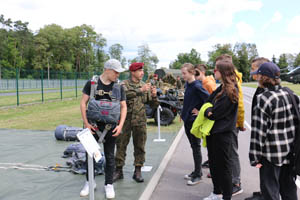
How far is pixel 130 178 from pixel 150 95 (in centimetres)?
144

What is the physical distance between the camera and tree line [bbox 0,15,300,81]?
77494 mm

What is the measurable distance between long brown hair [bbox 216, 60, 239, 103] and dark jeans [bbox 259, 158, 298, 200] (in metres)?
0.81

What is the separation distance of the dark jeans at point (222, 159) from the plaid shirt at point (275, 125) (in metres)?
0.62

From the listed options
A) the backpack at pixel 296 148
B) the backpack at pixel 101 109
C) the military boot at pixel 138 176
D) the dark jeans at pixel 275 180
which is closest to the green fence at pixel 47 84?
the military boot at pixel 138 176

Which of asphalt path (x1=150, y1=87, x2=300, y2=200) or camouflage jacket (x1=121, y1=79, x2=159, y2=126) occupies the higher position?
camouflage jacket (x1=121, y1=79, x2=159, y2=126)

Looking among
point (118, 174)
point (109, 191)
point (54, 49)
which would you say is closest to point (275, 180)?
point (109, 191)

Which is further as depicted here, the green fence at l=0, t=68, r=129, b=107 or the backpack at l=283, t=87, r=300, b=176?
the green fence at l=0, t=68, r=129, b=107

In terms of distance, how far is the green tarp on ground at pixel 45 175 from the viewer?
13.5ft

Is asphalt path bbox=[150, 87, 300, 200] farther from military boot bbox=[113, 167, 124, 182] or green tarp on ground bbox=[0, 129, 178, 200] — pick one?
military boot bbox=[113, 167, 124, 182]

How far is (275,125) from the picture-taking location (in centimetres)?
280

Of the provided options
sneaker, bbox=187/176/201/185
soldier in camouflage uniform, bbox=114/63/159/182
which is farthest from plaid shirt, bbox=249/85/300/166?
soldier in camouflage uniform, bbox=114/63/159/182

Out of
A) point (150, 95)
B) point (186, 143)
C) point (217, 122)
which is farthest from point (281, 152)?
point (186, 143)

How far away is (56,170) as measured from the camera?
16.7 ft

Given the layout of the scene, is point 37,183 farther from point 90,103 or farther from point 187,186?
point 187,186
